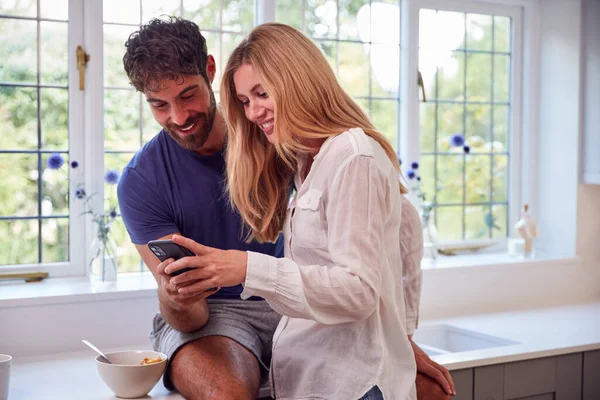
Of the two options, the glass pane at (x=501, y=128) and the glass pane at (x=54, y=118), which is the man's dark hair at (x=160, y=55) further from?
the glass pane at (x=501, y=128)

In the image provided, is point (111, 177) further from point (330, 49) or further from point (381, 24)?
point (381, 24)

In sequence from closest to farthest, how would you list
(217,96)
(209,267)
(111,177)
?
(209,267)
(111,177)
(217,96)

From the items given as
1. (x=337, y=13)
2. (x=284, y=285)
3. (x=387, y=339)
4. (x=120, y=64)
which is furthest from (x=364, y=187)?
(x=337, y=13)

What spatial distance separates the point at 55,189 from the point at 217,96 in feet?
2.74

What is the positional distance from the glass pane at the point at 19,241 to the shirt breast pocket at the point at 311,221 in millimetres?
1638

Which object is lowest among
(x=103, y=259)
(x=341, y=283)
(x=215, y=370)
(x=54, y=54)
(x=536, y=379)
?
(x=536, y=379)

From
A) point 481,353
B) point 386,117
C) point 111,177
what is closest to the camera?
point 481,353

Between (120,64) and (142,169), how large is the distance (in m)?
1.02

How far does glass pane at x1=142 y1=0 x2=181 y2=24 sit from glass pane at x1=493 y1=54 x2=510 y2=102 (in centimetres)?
183

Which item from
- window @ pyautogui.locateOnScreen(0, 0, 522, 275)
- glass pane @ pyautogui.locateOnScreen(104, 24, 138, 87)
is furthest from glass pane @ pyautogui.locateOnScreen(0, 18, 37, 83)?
glass pane @ pyautogui.locateOnScreen(104, 24, 138, 87)

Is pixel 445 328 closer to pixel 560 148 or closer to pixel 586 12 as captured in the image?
pixel 560 148

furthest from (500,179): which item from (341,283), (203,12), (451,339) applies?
(341,283)

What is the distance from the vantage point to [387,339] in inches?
71.7

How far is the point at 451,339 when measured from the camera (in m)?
3.32
